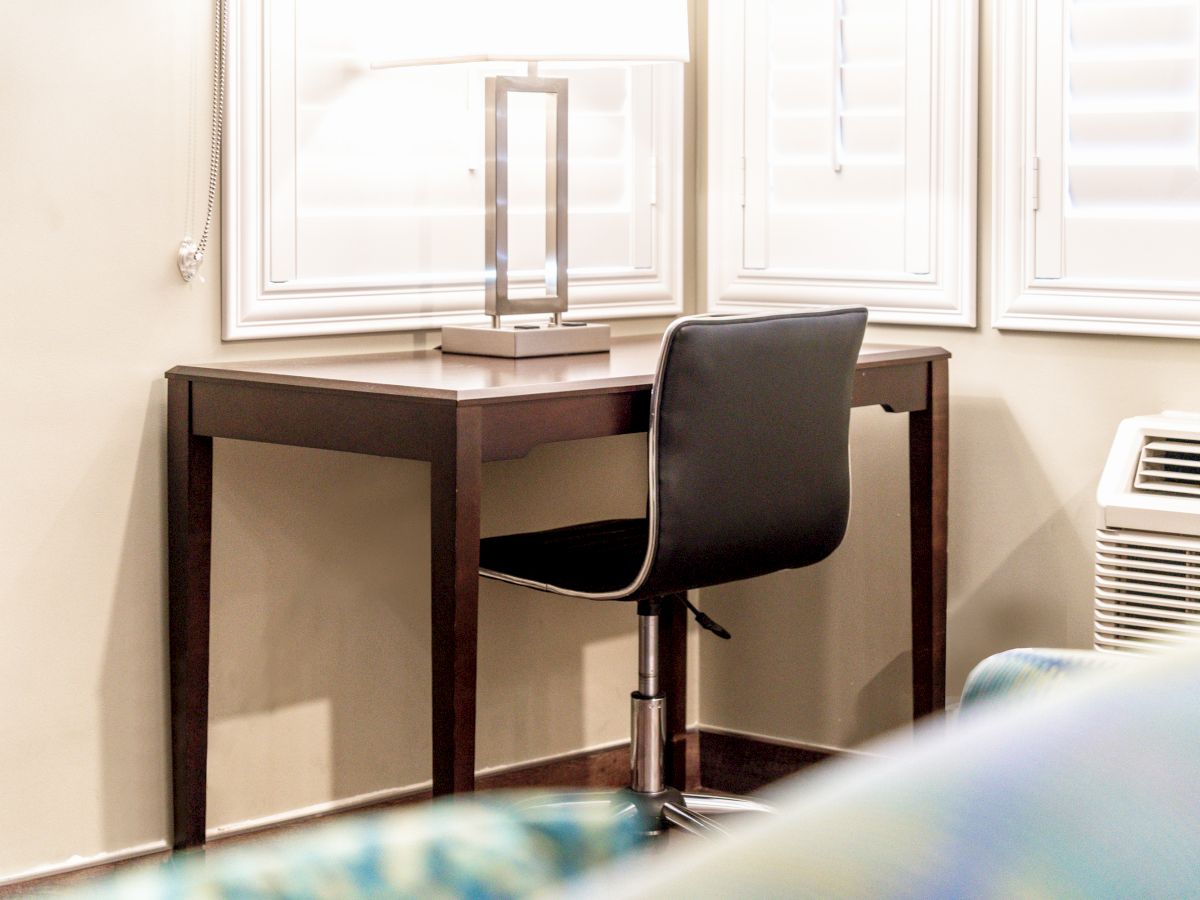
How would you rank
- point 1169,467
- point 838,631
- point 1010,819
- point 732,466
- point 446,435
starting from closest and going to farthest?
point 1010,819 → point 446,435 → point 732,466 → point 1169,467 → point 838,631

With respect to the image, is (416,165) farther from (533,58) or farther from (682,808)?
(682,808)

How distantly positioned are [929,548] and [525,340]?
76 cm

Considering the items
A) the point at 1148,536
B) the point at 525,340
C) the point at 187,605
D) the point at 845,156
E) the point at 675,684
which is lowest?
the point at 675,684

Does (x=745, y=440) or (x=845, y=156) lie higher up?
(x=845, y=156)

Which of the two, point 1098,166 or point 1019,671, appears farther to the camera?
point 1098,166

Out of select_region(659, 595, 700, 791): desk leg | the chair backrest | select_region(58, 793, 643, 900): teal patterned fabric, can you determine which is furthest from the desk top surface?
select_region(58, 793, 643, 900): teal patterned fabric

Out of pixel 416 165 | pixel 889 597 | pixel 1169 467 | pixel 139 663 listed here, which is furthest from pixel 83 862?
pixel 1169 467

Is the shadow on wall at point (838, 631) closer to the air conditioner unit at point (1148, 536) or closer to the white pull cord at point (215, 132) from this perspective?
the air conditioner unit at point (1148, 536)

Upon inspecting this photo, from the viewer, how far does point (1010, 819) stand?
0.15 meters

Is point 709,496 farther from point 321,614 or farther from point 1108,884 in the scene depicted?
point 1108,884

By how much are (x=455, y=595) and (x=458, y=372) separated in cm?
35

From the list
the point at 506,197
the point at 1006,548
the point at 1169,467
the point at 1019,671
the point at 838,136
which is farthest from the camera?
the point at 838,136

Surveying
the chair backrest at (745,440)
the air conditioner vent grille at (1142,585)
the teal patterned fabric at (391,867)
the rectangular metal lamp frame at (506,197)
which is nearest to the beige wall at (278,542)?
the rectangular metal lamp frame at (506,197)

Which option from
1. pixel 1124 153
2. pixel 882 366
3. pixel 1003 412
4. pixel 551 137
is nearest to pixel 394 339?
pixel 551 137
